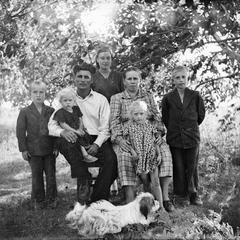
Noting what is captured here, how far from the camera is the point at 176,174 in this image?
17.3 ft

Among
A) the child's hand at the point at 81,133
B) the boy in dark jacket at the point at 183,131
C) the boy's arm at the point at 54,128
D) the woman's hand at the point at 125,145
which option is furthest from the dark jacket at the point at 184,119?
the boy's arm at the point at 54,128

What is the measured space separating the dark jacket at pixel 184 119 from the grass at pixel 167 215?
833 mm

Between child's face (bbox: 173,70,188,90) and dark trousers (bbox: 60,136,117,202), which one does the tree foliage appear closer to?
child's face (bbox: 173,70,188,90)

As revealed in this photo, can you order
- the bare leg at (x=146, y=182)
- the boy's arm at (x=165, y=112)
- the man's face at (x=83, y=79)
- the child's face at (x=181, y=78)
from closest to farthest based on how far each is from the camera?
the bare leg at (x=146, y=182), the man's face at (x=83, y=79), the child's face at (x=181, y=78), the boy's arm at (x=165, y=112)

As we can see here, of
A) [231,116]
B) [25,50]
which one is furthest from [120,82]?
[231,116]

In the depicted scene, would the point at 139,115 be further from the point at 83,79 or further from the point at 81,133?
the point at 83,79

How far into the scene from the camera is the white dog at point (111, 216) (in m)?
3.88

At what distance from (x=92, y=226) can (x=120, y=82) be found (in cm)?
217

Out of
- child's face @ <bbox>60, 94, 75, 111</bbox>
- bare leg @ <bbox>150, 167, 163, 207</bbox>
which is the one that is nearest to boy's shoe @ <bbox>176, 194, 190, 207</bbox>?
bare leg @ <bbox>150, 167, 163, 207</bbox>

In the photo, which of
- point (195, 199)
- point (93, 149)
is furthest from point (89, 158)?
point (195, 199)

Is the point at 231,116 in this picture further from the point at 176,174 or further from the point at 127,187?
the point at 127,187

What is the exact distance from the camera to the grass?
12.7ft

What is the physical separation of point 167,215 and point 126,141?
952mm

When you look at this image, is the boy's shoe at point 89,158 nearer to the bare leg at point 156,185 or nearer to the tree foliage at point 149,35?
the bare leg at point 156,185
